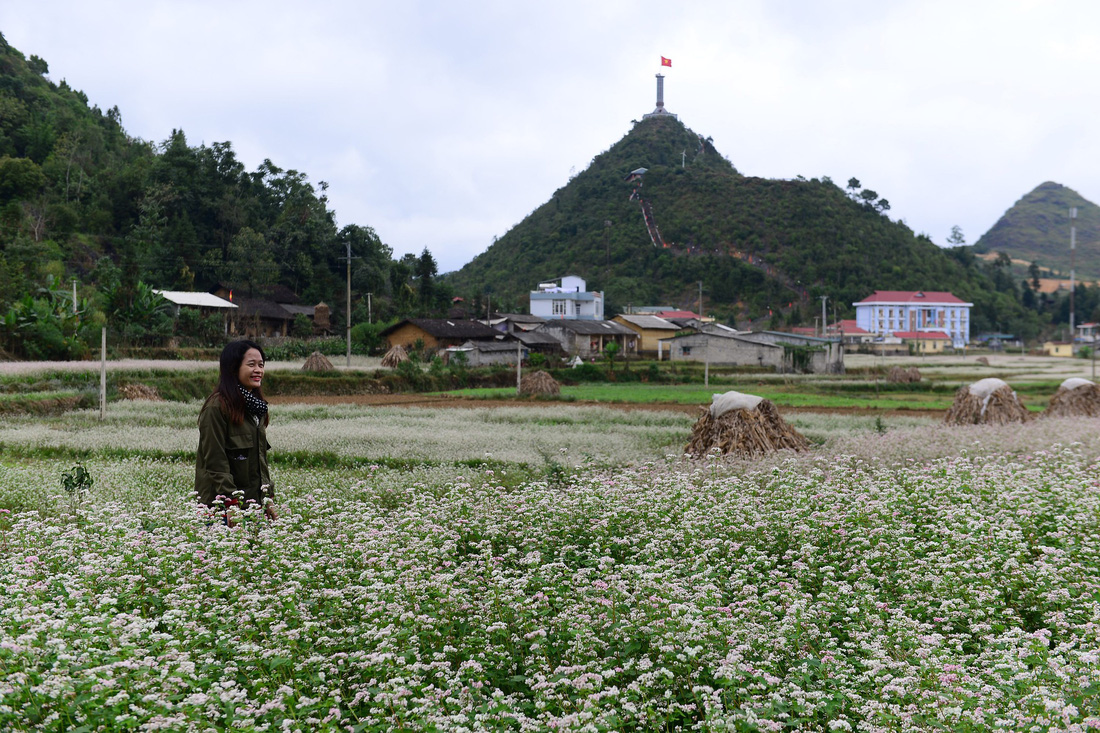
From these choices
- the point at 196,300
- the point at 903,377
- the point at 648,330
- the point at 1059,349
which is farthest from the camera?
the point at 1059,349

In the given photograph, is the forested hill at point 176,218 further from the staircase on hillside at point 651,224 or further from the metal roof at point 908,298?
the metal roof at point 908,298

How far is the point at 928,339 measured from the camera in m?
101

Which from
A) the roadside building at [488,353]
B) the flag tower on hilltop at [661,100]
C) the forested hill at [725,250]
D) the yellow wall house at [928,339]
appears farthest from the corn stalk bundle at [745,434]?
the flag tower on hilltop at [661,100]

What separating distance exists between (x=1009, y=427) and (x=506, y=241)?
10988 centimetres

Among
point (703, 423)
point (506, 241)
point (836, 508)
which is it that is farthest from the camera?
point (506, 241)

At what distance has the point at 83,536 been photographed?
5.93 metres

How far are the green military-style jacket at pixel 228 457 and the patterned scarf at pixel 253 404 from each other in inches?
2.9

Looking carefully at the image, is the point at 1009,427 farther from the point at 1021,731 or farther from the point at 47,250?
the point at 47,250

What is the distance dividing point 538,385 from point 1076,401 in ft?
58.2

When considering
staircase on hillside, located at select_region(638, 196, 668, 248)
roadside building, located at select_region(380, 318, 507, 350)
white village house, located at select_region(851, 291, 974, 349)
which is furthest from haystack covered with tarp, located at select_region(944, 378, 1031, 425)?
staircase on hillside, located at select_region(638, 196, 668, 248)

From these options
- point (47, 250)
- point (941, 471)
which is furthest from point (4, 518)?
point (47, 250)

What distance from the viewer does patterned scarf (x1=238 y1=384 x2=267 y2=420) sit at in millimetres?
6492

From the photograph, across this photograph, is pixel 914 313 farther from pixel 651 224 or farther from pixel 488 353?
pixel 488 353

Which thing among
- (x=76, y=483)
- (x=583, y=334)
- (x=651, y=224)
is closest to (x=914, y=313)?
(x=651, y=224)
